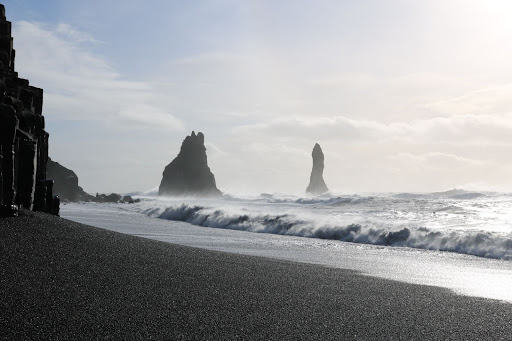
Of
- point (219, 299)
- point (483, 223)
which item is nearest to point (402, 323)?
point (219, 299)

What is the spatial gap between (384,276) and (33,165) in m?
6.53

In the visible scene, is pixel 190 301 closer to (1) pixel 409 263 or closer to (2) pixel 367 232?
(1) pixel 409 263

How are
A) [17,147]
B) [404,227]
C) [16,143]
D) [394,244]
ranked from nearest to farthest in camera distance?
[16,143], [17,147], [394,244], [404,227]

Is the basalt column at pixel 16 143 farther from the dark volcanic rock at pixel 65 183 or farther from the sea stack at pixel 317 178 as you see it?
the sea stack at pixel 317 178

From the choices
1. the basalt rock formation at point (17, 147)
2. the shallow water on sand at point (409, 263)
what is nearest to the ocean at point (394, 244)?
the shallow water on sand at point (409, 263)

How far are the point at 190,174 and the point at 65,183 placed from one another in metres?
38.3

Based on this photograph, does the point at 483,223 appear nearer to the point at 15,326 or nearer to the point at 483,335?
the point at 483,335

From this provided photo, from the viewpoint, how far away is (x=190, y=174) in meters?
104

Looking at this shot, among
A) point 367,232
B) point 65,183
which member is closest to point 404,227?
point 367,232

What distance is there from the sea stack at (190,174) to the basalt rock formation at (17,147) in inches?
3526

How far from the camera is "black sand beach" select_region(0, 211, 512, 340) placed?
13.3 feet

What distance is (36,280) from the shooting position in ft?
16.3

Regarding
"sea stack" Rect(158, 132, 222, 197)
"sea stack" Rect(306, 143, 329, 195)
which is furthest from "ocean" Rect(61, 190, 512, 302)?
"sea stack" Rect(306, 143, 329, 195)

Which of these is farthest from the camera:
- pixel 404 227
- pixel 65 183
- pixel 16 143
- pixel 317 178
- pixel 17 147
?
pixel 317 178
